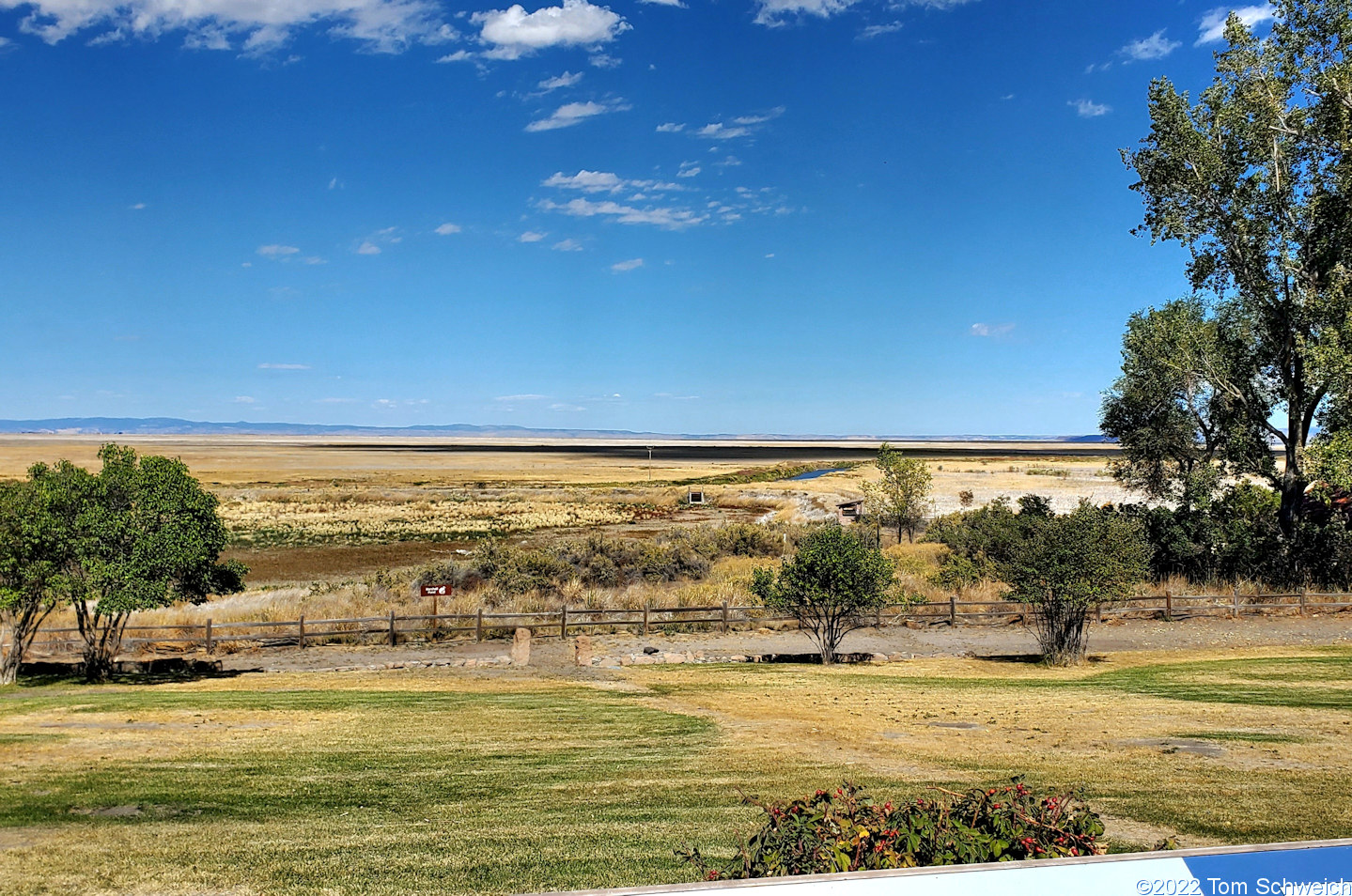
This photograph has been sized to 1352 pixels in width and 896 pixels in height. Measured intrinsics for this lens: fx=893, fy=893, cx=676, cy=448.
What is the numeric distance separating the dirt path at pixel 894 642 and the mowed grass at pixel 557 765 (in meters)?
4.35

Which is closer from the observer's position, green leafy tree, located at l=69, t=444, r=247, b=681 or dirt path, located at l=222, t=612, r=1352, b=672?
green leafy tree, located at l=69, t=444, r=247, b=681

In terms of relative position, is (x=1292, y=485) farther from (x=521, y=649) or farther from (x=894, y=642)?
(x=521, y=649)

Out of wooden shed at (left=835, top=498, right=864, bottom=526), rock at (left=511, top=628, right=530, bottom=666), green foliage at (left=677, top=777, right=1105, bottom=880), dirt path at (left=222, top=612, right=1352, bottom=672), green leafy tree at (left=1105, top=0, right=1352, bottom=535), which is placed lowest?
dirt path at (left=222, top=612, right=1352, bottom=672)

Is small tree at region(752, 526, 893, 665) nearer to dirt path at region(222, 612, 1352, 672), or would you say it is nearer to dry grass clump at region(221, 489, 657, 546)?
dirt path at region(222, 612, 1352, 672)

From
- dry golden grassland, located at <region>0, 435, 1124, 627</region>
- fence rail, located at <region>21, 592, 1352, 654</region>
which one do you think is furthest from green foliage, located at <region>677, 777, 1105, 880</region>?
dry golden grassland, located at <region>0, 435, 1124, 627</region>

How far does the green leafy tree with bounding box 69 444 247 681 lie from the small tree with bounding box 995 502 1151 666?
17880mm

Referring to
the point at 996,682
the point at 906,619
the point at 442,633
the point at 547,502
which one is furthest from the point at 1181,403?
the point at 547,502

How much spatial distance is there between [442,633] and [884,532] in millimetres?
30211

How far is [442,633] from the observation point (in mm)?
24516

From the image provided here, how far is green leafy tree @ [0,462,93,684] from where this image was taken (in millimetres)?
17344

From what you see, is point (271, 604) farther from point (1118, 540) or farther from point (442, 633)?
point (1118, 540)

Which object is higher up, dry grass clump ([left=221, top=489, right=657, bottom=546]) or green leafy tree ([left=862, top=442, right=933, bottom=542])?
green leafy tree ([left=862, top=442, right=933, bottom=542])

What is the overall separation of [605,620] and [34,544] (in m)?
13.8

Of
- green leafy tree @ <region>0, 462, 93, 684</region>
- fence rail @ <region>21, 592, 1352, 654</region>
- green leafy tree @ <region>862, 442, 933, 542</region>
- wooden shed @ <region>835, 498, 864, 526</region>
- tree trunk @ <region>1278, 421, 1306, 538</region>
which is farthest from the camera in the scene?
wooden shed @ <region>835, 498, 864, 526</region>
